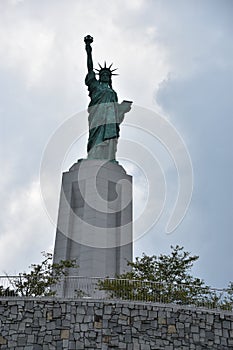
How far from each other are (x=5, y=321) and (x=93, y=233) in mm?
8650

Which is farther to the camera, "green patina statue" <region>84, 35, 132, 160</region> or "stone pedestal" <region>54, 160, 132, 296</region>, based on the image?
"green patina statue" <region>84, 35, 132, 160</region>

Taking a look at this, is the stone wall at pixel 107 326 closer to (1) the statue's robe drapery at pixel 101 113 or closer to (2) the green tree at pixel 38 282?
(2) the green tree at pixel 38 282

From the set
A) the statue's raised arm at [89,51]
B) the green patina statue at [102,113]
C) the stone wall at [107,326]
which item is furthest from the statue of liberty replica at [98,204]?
the stone wall at [107,326]

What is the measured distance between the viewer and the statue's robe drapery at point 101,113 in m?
30.1

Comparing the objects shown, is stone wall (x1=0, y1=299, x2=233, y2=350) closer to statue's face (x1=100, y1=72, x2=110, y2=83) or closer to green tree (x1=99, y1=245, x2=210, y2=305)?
green tree (x1=99, y1=245, x2=210, y2=305)

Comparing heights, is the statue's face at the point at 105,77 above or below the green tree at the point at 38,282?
above

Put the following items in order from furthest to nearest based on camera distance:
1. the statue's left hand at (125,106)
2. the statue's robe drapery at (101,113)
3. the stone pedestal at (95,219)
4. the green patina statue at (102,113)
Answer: the statue's left hand at (125,106) < the statue's robe drapery at (101,113) < the green patina statue at (102,113) < the stone pedestal at (95,219)

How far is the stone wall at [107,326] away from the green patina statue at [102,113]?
12.4m

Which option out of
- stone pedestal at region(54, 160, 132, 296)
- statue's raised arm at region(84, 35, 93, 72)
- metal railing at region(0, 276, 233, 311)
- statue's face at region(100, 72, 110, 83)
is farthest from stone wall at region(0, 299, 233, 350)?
statue's raised arm at region(84, 35, 93, 72)

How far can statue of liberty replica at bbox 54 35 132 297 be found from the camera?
25781mm

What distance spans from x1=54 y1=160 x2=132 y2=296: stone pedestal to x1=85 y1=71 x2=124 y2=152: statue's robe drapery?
201 cm

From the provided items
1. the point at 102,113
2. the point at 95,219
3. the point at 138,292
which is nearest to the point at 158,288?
the point at 138,292

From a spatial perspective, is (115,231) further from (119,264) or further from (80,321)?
(80,321)

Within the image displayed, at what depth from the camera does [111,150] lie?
2983 centimetres
